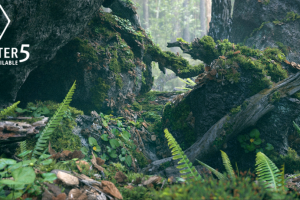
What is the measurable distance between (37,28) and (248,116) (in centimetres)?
476

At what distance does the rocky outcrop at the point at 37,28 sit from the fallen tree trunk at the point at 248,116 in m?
3.53

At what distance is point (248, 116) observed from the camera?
408 centimetres

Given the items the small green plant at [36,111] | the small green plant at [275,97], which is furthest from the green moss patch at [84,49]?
the small green plant at [275,97]

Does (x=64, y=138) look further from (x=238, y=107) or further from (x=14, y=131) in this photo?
(x=238, y=107)

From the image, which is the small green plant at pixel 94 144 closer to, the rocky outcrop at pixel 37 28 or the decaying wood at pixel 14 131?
the decaying wood at pixel 14 131

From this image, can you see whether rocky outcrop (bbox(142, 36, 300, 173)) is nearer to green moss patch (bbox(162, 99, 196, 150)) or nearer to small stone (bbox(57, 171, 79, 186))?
green moss patch (bbox(162, 99, 196, 150))

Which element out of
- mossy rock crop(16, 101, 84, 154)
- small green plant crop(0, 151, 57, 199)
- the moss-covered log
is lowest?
mossy rock crop(16, 101, 84, 154)

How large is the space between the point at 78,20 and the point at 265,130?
5.06 metres

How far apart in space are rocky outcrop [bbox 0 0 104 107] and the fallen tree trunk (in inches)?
139

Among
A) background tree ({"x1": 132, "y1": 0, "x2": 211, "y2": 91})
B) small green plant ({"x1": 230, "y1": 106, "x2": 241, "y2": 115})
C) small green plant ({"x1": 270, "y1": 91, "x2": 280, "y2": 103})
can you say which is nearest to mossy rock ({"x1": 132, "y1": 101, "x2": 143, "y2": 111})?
small green plant ({"x1": 230, "y1": 106, "x2": 241, "y2": 115})

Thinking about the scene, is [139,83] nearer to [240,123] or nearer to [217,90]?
[217,90]

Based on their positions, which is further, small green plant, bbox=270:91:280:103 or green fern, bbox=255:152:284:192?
small green plant, bbox=270:91:280:103

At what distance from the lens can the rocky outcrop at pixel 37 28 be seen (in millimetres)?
2941

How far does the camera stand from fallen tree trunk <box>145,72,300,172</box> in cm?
407
